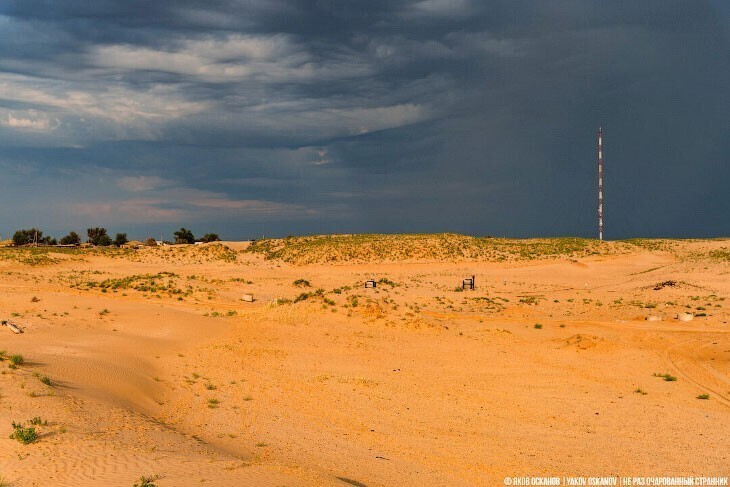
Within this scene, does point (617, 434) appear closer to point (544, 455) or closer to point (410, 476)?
point (544, 455)

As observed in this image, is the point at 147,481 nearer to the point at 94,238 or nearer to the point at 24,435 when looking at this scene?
the point at 24,435

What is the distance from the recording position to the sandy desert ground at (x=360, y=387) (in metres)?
10.00

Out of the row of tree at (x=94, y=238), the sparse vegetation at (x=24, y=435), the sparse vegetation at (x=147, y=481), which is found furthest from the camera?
the row of tree at (x=94, y=238)

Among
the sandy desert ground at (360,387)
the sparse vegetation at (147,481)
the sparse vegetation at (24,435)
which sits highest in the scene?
the sparse vegetation at (24,435)

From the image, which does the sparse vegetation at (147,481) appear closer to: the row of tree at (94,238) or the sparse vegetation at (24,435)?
the sparse vegetation at (24,435)

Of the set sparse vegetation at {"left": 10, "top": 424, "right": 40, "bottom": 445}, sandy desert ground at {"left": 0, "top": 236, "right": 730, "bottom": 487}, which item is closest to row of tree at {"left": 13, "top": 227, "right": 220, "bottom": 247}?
sandy desert ground at {"left": 0, "top": 236, "right": 730, "bottom": 487}

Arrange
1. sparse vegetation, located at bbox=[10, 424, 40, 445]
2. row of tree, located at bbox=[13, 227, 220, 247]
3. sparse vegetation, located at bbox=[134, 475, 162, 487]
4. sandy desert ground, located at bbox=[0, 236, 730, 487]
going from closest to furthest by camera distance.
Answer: sparse vegetation, located at bbox=[134, 475, 162, 487] < sparse vegetation, located at bbox=[10, 424, 40, 445] < sandy desert ground, located at bbox=[0, 236, 730, 487] < row of tree, located at bbox=[13, 227, 220, 247]

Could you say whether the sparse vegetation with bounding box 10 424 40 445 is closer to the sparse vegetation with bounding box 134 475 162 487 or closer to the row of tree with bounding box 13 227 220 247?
the sparse vegetation with bounding box 134 475 162 487

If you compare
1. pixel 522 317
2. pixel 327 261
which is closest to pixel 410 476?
pixel 522 317

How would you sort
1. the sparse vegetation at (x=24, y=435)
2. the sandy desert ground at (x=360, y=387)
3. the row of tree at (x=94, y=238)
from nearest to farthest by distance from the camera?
the sparse vegetation at (x=24, y=435) < the sandy desert ground at (x=360, y=387) < the row of tree at (x=94, y=238)

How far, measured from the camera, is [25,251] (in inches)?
2437

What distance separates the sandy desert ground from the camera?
9999mm

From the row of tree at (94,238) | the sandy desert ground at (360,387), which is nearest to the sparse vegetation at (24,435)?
the sandy desert ground at (360,387)

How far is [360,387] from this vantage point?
1673cm
